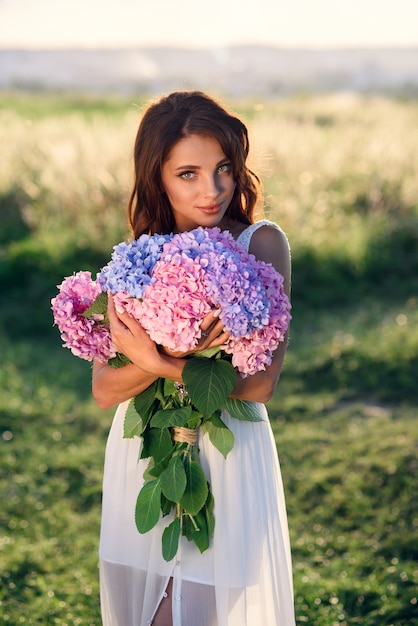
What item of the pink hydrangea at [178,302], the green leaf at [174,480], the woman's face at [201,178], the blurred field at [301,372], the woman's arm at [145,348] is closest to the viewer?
the pink hydrangea at [178,302]

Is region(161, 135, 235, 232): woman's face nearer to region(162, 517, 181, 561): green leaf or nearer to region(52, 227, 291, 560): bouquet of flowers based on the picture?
region(52, 227, 291, 560): bouquet of flowers

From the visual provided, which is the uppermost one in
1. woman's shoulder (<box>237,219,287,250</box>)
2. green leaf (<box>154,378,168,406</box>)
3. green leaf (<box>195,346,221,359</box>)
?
woman's shoulder (<box>237,219,287,250</box>)

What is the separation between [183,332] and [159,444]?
45 cm

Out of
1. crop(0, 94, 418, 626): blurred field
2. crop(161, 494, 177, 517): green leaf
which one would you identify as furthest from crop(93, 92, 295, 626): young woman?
crop(0, 94, 418, 626): blurred field

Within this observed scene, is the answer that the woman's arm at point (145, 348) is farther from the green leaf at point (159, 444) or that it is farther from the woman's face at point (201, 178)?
the woman's face at point (201, 178)

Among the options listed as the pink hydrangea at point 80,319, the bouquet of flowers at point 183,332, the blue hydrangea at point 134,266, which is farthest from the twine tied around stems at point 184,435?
the blue hydrangea at point 134,266

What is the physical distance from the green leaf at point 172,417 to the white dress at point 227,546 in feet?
0.63

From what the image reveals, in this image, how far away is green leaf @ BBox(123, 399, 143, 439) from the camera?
2488 mm

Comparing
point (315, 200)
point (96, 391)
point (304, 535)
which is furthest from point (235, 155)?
point (315, 200)

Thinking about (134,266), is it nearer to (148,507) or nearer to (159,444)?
(159,444)

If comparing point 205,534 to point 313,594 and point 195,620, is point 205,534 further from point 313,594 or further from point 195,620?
point 313,594

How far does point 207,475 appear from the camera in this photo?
2527mm

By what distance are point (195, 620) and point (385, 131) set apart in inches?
475

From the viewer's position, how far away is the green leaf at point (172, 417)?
93.2 inches
